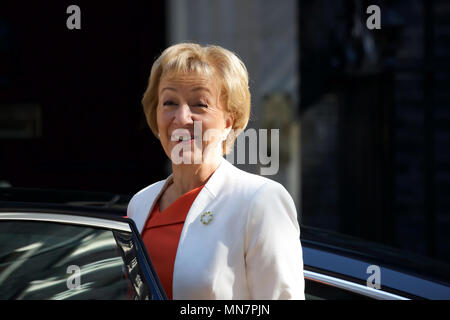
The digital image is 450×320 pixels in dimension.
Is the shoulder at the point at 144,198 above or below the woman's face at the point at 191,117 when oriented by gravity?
below

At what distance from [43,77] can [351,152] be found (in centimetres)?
277

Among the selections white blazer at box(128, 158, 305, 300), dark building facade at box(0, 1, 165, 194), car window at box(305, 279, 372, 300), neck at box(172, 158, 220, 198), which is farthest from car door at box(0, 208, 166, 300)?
dark building facade at box(0, 1, 165, 194)

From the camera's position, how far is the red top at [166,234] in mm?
1630

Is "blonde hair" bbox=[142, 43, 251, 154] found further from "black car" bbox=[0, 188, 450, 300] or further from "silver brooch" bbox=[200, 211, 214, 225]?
"black car" bbox=[0, 188, 450, 300]

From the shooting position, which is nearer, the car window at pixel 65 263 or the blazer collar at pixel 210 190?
the car window at pixel 65 263

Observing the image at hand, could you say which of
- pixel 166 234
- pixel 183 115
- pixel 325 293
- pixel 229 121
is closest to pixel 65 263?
pixel 166 234

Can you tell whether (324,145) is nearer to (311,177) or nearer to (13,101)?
(311,177)

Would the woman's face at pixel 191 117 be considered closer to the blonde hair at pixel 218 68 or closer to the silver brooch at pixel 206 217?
the blonde hair at pixel 218 68

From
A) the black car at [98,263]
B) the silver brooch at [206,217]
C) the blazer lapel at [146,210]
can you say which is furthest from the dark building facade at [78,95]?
the silver brooch at [206,217]

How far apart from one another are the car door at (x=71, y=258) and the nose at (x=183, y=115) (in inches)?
11.6

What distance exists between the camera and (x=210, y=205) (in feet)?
5.43

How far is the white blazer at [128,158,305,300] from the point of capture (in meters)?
1.52

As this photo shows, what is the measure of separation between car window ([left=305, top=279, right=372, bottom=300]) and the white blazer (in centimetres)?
28

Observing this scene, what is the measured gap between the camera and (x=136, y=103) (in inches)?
221
